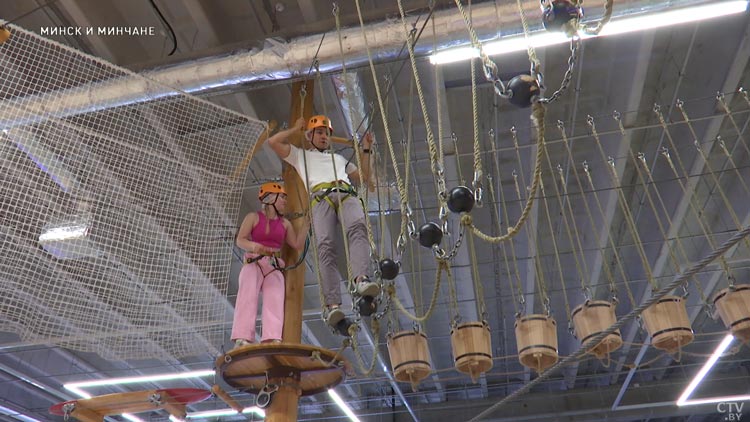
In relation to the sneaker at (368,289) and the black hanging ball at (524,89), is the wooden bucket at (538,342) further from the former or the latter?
the black hanging ball at (524,89)

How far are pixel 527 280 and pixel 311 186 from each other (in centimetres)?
492

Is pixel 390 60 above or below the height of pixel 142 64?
below

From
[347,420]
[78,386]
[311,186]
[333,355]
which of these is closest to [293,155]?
[311,186]

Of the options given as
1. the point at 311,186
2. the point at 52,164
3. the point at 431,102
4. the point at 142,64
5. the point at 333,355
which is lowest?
the point at 333,355

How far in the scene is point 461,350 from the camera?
11.7ft

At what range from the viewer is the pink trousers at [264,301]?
3.59 metres

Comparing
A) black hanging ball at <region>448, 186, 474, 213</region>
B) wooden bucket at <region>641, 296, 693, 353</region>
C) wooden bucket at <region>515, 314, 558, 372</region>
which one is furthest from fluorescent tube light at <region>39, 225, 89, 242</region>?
wooden bucket at <region>641, 296, 693, 353</region>

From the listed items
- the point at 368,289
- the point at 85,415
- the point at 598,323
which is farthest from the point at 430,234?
the point at 85,415

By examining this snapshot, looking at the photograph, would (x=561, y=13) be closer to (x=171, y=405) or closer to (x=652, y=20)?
(x=652, y=20)

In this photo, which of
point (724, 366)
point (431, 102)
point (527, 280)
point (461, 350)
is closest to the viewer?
point (461, 350)

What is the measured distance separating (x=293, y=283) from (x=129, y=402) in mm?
1887

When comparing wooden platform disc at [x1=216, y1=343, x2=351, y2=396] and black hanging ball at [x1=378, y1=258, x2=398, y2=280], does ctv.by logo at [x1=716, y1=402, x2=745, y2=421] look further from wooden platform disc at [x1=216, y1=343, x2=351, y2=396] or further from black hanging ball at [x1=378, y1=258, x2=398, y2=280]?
black hanging ball at [x1=378, y1=258, x2=398, y2=280]

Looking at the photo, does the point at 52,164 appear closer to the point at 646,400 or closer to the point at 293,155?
the point at 293,155

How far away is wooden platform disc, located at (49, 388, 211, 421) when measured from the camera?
4562 mm
